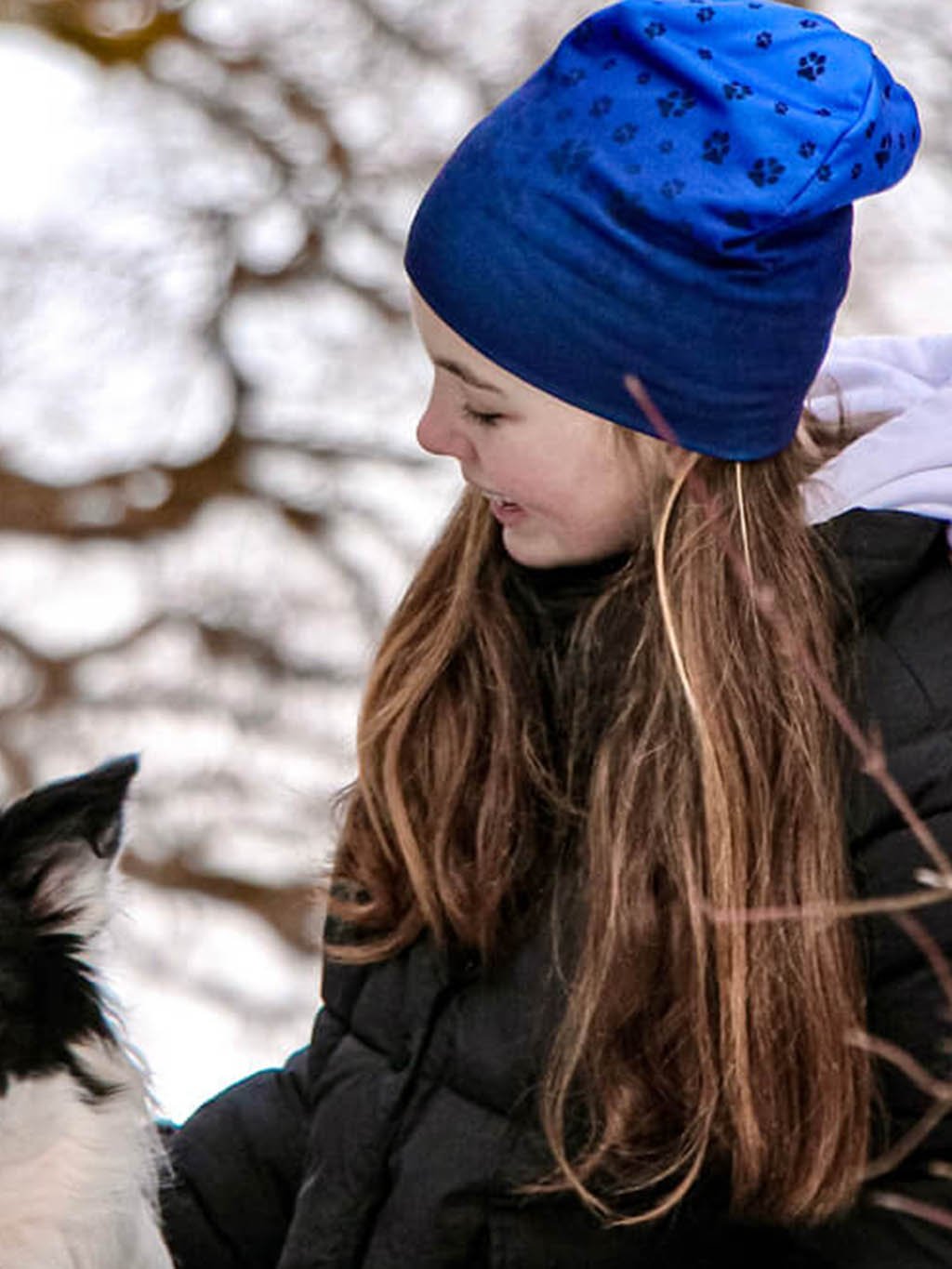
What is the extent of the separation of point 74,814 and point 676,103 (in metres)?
1.04

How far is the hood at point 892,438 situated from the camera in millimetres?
2027

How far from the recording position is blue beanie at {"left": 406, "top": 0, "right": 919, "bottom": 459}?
1.88 m

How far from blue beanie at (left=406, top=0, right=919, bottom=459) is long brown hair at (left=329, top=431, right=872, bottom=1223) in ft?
0.41

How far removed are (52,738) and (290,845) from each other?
68 cm

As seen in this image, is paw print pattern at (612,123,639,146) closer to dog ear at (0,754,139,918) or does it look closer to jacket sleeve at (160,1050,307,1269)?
dog ear at (0,754,139,918)

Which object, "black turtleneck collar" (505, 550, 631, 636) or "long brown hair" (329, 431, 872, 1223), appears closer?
"long brown hair" (329, 431, 872, 1223)

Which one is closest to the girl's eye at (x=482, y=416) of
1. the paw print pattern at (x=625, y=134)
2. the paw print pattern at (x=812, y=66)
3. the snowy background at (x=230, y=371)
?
the paw print pattern at (x=625, y=134)

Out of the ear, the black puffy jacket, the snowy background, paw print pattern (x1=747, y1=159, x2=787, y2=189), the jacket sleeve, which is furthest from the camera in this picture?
the snowy background

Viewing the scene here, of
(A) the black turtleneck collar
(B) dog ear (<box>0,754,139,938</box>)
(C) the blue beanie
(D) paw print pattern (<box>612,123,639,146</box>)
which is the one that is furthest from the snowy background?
(D) paw print pattern (<box>612,123,639,146</box>)

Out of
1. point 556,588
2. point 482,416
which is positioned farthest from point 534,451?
point 556,588

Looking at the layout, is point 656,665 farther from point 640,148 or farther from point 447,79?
point 447,79

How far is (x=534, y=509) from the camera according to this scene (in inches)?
82.2

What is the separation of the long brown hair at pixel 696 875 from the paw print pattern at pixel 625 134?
1.04 feet

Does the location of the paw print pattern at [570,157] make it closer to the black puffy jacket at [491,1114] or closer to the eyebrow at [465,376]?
the eyebrow at [465,376]
